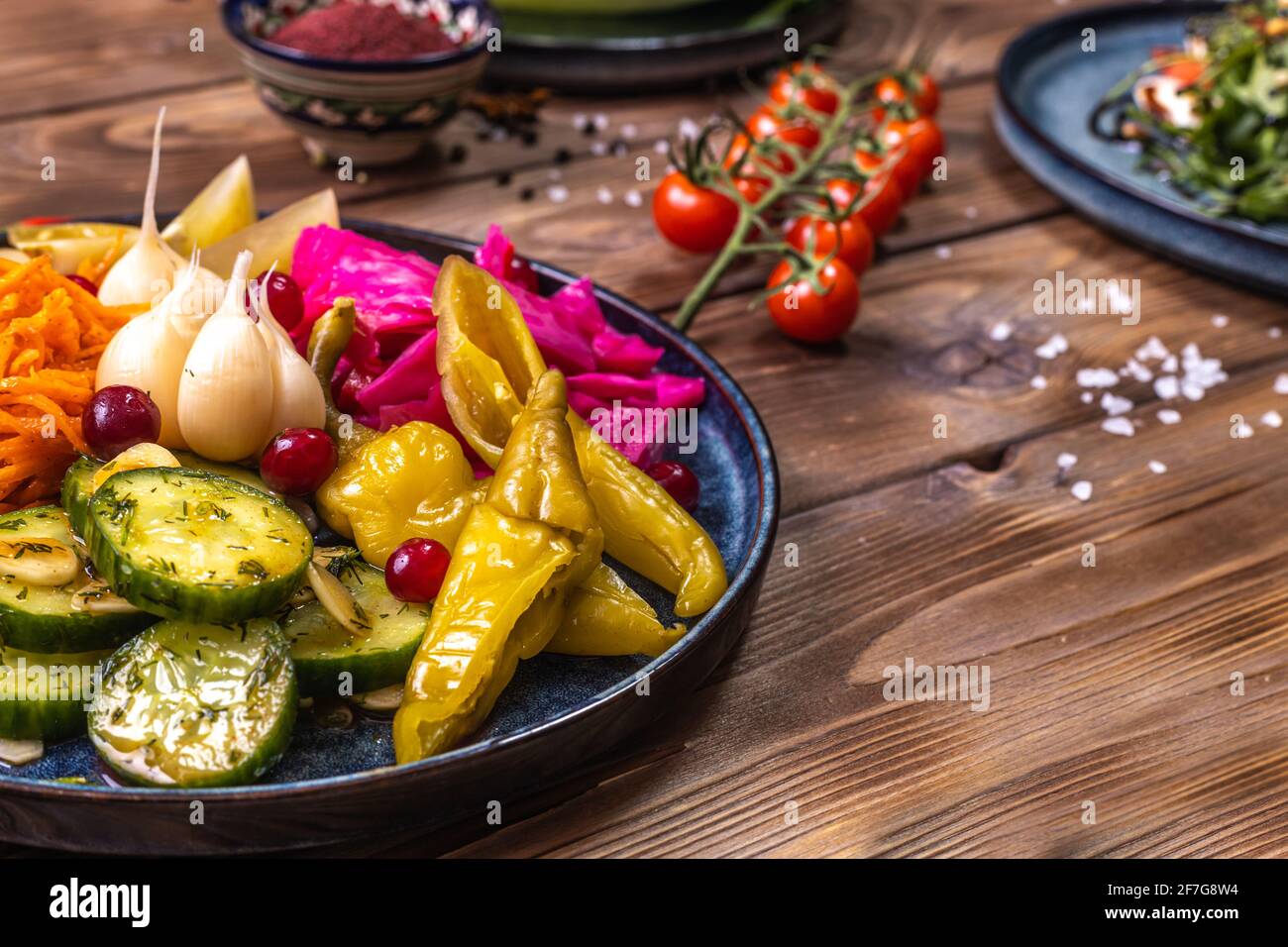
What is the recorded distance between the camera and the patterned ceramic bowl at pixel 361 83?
7.41ft

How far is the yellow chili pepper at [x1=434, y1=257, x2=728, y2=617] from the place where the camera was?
1.35 meters

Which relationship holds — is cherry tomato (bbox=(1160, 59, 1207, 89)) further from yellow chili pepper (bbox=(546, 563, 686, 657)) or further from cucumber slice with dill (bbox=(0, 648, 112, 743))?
cucumber slice with dill (bbox=(0, 648, 112, 743))

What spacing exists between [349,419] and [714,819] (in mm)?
610

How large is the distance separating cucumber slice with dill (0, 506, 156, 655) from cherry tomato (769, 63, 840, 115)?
1747 millimetres

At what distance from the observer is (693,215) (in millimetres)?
2180

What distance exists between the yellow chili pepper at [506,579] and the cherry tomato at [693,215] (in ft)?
3.02

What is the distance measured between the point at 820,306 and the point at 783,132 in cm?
54

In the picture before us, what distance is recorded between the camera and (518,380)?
1510 millimetres

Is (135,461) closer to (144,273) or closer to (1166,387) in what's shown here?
(144,273)

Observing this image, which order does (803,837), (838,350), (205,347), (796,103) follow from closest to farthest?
1. (803,837)
2. (205,347)
3. (838,350)
4. (796,103)

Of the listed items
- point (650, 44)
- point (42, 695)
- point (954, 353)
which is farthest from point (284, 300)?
point (650, 44)

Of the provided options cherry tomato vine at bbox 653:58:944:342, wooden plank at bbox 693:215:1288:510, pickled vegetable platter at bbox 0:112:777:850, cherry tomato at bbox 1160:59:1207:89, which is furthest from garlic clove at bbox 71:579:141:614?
cherry tomato at bbox 1160:59:1207:89

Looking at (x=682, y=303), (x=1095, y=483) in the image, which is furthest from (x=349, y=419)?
(x=1095, y=483)

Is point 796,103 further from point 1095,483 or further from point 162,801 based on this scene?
point 162,801
